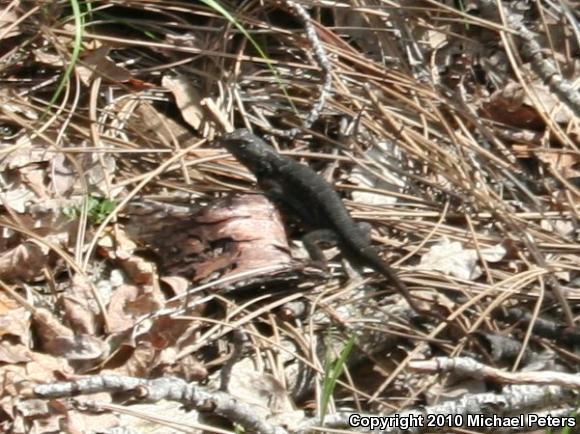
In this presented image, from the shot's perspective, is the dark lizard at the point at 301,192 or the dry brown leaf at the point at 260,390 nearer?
the dry brown leaf at the point at 260,390

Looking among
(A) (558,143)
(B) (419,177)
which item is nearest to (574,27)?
(A) (558,143)

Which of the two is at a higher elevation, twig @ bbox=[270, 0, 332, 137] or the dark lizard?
twig @ bbox=[270, 0, 332, 137]

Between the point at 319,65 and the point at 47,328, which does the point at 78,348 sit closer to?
the point at 47,328

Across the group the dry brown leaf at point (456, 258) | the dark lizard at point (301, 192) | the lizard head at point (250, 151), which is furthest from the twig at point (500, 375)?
the lizard head at point (250, 151)

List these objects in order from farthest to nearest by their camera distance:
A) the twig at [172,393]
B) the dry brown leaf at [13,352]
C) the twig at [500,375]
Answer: the dry brown leaf at [13,352] < the twig at [500,375] < the twig at [172,393]

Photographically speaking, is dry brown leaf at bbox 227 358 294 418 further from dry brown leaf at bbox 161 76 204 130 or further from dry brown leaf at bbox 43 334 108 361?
dry brown leaf at bbox 161 76 204 130

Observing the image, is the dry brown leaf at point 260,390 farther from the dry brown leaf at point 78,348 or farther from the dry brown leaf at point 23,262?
the dry brown leaf at point 23,262

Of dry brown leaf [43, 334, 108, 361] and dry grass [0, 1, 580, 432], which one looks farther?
dry grass [0, 1, 580, 432]

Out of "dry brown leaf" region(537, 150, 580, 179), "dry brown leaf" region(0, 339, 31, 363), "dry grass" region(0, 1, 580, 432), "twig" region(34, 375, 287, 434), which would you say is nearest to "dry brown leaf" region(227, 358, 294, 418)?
"dry grass" region(0, 1, 580, 432)
